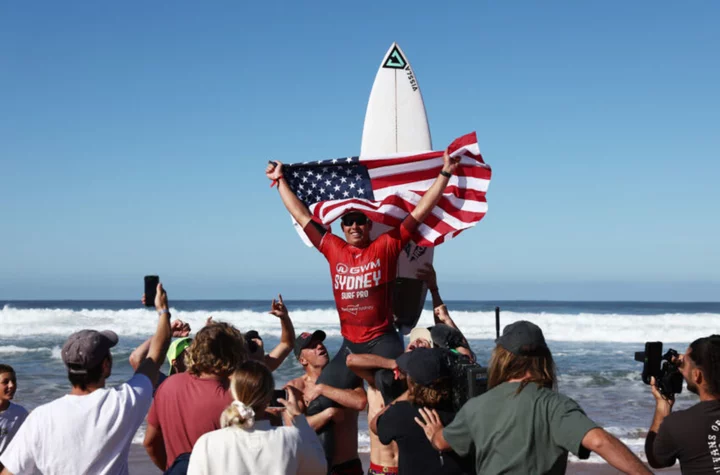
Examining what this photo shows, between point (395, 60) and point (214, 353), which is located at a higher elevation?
point (395, 60)

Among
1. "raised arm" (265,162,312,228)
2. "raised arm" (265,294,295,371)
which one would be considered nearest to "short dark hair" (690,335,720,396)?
"raised arm" (265,294,295,371)

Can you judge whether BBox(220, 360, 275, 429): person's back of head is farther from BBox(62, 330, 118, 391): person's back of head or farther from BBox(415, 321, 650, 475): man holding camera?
BBox(415, 321, 650, 475): man holding camera

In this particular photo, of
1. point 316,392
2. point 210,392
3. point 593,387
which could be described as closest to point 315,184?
point 316,392

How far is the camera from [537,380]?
3.06 meters

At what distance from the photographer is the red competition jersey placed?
5.30 metres

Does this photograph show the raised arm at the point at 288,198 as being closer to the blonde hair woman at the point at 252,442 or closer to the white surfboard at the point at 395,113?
the white surfboard at the point at 395,113

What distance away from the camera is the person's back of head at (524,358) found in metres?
3.05

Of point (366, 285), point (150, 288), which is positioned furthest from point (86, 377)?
point (366, 285)

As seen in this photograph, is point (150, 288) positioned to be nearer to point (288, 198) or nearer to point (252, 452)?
point (252, 452)

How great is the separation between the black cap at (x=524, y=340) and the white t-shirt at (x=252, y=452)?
93cm

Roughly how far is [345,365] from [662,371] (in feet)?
7.18

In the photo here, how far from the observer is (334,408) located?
199 inches

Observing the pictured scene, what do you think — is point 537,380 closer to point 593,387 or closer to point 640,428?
point 640,428

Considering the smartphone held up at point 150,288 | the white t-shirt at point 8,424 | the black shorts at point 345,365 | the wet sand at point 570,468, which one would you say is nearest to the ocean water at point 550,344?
the wet sand at point 570,468
